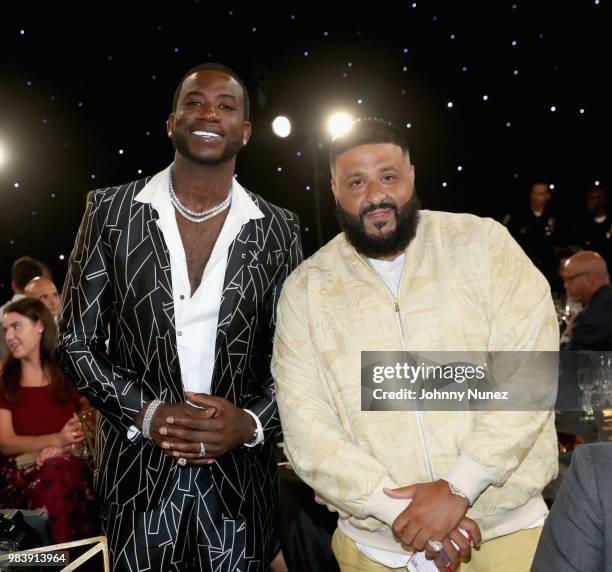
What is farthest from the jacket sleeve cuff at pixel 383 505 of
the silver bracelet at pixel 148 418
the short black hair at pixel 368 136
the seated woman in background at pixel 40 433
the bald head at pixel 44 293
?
the bald head at pixel 44 293

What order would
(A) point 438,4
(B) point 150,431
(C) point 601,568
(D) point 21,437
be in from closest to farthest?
(C) point 601,568 < (B) point 150,431 < (D) point 21,437 < (A) point 438,4

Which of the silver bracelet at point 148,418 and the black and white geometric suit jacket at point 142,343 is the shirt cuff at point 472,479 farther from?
the silver bracelet at point 148,418

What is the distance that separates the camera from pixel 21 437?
10.9 feet

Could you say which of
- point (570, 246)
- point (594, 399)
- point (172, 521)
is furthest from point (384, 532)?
point (570, 246)

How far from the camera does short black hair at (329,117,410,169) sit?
6.25 feet

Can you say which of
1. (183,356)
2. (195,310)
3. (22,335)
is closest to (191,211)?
(195,310)

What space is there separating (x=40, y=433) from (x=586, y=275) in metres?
3.15

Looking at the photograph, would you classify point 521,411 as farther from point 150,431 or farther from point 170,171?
point 170,171

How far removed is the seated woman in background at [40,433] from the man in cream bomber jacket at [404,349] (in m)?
1.51

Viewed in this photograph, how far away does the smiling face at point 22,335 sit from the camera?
3.55 m

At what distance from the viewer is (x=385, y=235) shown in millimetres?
1874

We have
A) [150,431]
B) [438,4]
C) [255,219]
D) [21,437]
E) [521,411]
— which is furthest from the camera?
[438,4]

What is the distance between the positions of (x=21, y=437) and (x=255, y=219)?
180 centimetres

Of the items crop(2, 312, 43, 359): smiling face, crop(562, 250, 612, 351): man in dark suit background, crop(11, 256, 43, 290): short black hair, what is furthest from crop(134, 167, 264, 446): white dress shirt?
crop(11, 256, 43, 290): short black hair
